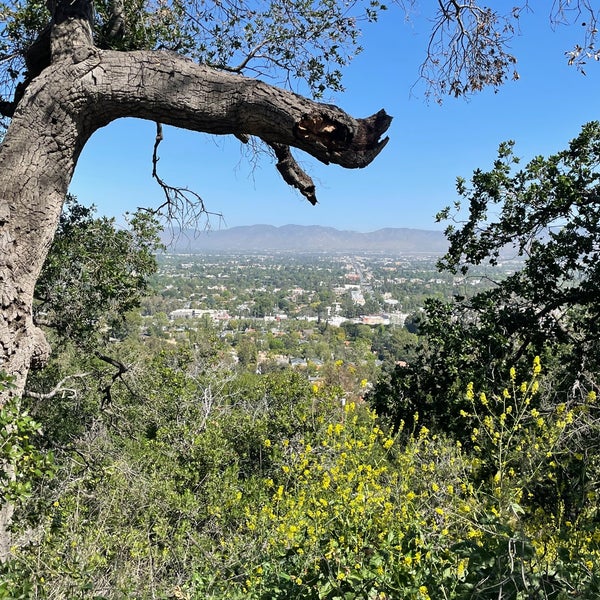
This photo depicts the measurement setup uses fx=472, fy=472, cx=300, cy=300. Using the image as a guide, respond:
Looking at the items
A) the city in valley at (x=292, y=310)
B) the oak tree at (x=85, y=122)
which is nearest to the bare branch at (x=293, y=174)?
the oak tree at (x=85, y=122)

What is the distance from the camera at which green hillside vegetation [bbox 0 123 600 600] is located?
2045 millimetres

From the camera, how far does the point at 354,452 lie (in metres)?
3.37

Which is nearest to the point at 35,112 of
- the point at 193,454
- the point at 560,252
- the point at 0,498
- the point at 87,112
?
the point at 87,112

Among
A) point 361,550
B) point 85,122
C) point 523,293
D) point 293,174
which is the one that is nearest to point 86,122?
point 85,122

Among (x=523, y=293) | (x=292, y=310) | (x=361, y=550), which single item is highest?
(x=523, y=293)

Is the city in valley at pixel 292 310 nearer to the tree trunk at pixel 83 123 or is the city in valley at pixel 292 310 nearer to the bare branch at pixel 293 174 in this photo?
the bare branch at pixel 293 174

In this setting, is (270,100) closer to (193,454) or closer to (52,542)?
(52,542)

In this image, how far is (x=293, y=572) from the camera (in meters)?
2.28

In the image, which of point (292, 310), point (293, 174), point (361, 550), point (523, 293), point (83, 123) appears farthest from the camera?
point (292, 310)

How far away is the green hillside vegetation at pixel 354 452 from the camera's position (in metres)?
2.04

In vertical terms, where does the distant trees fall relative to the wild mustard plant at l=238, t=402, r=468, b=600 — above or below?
above

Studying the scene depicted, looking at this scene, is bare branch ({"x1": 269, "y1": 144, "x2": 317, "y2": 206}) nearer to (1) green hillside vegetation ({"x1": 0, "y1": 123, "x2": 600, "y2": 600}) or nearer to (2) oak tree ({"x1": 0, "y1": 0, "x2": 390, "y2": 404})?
(2) oak tree ({"x1": 0, "y1": 0, "x2": 390, "y2": 404})

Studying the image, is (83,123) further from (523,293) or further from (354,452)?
(523,293)

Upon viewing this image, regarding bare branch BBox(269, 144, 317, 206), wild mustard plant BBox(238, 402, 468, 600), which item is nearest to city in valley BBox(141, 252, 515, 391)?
wild mustard plant BBox(238, 402, 468, 600)
